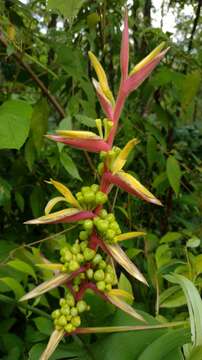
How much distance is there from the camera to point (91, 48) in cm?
102

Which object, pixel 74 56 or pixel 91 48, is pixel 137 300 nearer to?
pixel 74 56

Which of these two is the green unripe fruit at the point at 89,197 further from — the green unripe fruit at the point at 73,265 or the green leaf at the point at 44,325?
the green leaf at the point at 44,325

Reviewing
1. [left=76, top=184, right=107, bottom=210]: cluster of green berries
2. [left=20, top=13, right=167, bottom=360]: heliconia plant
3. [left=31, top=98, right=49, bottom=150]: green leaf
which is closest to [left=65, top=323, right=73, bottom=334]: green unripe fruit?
[left=20, top=13, right=167, bottom=360]: heliconia plant

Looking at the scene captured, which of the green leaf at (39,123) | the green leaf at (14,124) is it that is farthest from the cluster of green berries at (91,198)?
the green leaf at (39,123)

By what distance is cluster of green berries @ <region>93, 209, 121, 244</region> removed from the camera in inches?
15.9

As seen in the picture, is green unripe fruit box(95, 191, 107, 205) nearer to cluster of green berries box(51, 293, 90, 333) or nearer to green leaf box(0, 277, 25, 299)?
cluster of green berries box(51, 293, 90, 333)

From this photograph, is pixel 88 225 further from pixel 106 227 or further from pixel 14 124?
pixel 14 124

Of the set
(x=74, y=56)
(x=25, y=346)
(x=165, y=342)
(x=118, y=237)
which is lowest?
(x=25, y=346)

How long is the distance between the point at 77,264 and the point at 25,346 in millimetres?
275

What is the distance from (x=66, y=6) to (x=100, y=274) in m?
0.25

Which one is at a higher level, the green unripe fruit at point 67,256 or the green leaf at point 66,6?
the green leaf at point 66,6

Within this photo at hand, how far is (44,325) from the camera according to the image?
555 millimetres

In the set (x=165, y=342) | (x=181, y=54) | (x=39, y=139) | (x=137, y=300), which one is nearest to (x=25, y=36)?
(x=39, y=139)

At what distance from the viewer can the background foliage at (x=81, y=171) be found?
550 mm
